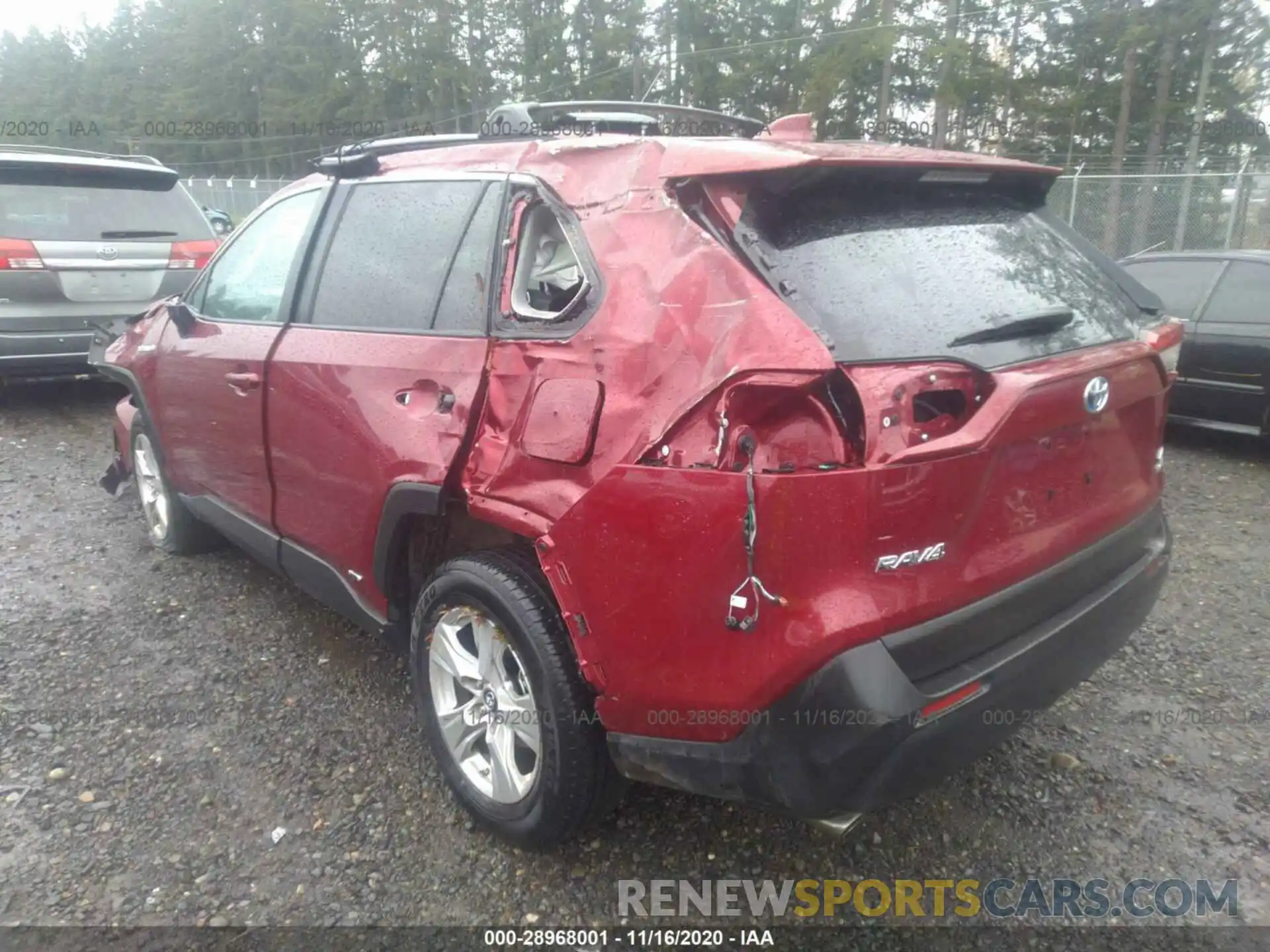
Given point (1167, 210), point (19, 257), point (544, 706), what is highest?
point (19, 257)

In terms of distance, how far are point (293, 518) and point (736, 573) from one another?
1.96 metres

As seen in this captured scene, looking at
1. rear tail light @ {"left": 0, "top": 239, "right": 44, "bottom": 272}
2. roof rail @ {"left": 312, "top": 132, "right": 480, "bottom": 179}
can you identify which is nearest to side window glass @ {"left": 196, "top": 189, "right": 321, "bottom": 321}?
roof rail @ {"left": 312, "top": 132, "right": 480, "bottom": 179}

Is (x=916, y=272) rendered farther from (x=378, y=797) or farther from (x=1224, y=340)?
(x=1224, y=340)

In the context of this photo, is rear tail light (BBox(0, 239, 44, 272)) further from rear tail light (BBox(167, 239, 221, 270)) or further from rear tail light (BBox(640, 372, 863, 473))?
rear tail light (BBox(640, 372, 863, 473))

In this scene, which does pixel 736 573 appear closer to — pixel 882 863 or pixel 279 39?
pixel 882 863

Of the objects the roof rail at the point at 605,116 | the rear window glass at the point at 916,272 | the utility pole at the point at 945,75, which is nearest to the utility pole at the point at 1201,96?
the utility pole at the point at 945,75

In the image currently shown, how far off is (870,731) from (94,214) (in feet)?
22.5

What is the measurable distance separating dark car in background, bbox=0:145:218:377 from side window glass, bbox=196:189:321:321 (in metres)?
2.57

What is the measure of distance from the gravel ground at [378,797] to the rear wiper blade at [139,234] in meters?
3.55

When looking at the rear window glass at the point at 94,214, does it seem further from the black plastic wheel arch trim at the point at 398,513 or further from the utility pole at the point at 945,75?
the utility pole at the point at 945,75

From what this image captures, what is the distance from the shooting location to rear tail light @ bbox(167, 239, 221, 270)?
6.72m

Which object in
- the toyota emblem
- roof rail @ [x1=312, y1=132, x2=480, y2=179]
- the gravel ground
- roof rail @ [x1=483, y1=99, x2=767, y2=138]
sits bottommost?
the gravel ground

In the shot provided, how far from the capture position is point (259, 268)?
3408 mm

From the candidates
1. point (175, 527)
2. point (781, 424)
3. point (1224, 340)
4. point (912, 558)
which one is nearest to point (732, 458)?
point (781, 424)
